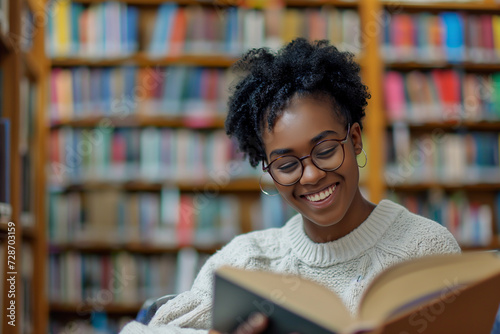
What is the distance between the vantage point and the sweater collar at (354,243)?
1111 mm

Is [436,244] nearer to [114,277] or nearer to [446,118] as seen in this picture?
[446,118]

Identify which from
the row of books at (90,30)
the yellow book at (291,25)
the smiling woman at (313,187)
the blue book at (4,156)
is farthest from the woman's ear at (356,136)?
the row of books at (90,30)

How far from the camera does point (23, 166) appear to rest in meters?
2.17

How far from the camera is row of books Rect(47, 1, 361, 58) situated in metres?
2.73

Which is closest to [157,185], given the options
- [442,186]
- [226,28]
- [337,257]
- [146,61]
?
[146,61]

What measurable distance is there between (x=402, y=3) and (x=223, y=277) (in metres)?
2.48

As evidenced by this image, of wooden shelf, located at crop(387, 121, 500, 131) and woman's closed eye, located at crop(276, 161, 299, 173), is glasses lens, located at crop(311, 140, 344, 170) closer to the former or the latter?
woman's closed eye, located at crop(276, 161, 299, 173)

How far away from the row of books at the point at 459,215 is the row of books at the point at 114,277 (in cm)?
119

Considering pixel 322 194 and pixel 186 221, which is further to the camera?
pixel 186 221

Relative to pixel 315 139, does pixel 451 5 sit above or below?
above

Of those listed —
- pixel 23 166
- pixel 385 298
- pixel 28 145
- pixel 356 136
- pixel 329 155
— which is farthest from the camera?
pixel 28 145

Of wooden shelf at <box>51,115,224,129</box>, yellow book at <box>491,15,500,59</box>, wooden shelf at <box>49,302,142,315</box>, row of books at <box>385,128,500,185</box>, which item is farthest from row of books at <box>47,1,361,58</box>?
wooden shelf at <box>49,302,142,315</box>

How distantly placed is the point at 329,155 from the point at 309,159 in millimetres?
41

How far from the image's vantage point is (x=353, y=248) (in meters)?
1.11
